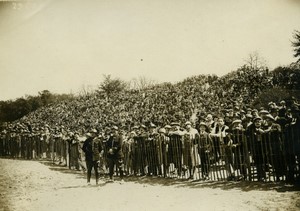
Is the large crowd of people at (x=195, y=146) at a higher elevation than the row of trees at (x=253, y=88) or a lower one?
lower

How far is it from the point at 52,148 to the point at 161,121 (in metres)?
9.45

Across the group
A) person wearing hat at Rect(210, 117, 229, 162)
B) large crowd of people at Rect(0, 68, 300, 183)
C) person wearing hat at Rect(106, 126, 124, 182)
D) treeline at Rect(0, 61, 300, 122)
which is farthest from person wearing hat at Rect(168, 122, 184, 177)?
treeline at Rect(0, 61, 300, 122)

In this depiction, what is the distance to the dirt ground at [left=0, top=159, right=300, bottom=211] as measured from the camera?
295 inches

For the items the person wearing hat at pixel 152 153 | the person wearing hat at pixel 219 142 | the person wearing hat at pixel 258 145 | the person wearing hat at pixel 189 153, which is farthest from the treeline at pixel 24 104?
the person wearing hat at pixel 258 145

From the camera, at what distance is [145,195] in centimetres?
916

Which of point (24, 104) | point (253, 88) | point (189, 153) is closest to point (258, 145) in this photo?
point (189, 153)

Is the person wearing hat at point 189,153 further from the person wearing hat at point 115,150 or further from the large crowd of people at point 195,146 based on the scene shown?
the person wearing hat at point 115,150

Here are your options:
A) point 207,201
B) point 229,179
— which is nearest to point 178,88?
point 229,179

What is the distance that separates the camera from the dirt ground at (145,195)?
24.6 feet

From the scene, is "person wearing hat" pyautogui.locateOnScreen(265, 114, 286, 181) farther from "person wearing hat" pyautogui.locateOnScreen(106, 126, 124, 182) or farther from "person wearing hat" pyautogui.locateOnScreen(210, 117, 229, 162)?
"person wearing hat" pyautogui.locateOnScreen(106, 126, 124, 182)

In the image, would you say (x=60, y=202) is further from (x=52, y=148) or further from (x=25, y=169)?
(x=52, y=148)

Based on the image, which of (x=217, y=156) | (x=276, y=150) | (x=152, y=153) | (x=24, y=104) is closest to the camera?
(x=276, y=150)

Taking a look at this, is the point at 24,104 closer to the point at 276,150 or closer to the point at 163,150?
the point at 163,150

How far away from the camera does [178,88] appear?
33.4 metres
